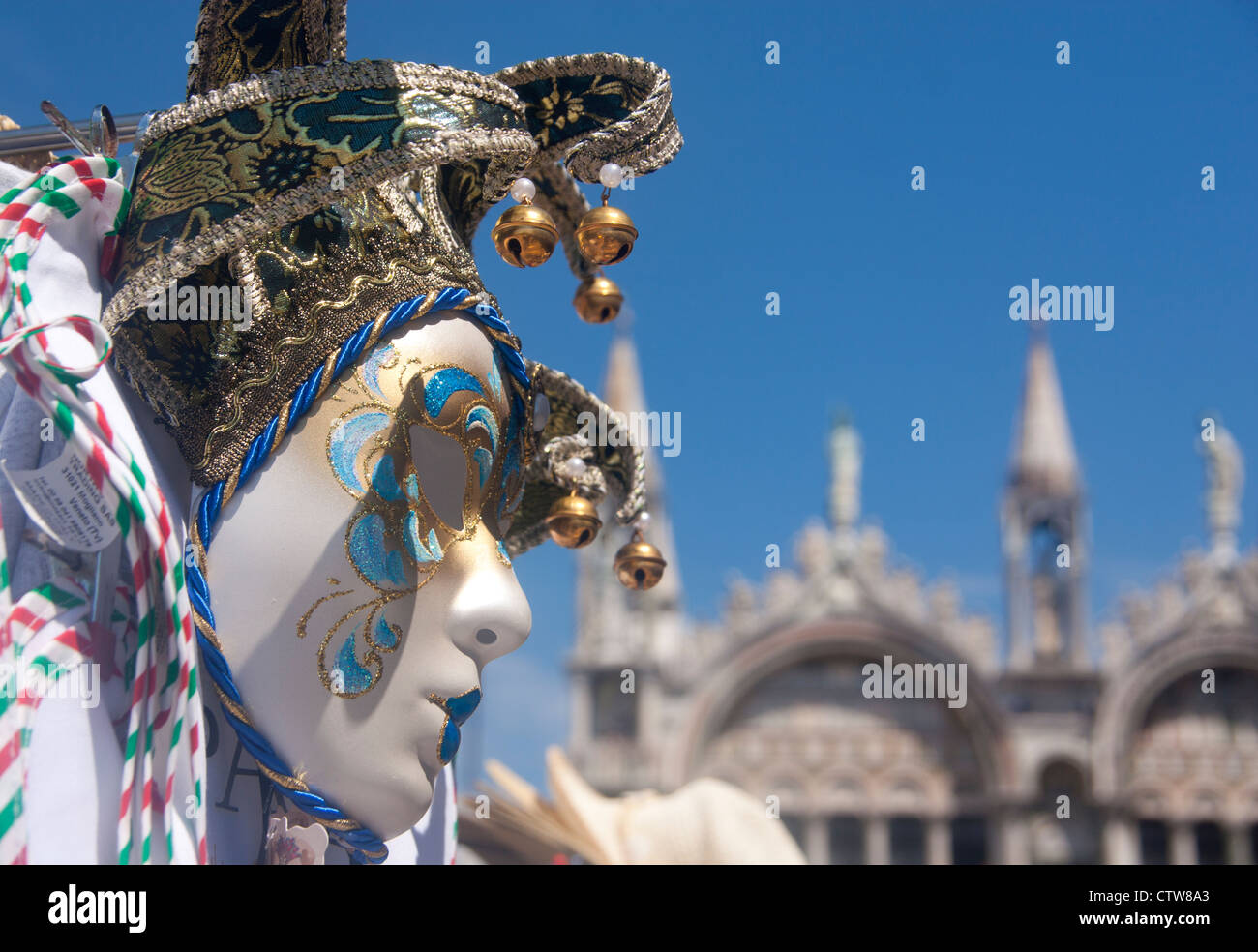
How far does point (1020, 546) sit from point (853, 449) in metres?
2.45

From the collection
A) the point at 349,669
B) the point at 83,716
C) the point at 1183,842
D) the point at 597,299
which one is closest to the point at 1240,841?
the point at 1183,842

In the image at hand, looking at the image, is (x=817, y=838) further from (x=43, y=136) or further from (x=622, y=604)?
(x=43, y=136)

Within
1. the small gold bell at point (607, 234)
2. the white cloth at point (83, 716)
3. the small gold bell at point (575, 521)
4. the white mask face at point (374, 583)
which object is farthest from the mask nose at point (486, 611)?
the small gold bell at point (607, 234)

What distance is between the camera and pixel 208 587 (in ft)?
6.15

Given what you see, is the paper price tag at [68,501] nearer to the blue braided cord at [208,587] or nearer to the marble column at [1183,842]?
the blue braided cord at [208,587]

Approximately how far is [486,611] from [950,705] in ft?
54.3

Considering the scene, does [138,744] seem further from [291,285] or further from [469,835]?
[469,835]

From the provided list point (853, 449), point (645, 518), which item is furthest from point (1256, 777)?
point (645, 518)

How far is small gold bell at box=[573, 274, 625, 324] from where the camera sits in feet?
7.79

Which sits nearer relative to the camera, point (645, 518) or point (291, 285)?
point (291, 285)

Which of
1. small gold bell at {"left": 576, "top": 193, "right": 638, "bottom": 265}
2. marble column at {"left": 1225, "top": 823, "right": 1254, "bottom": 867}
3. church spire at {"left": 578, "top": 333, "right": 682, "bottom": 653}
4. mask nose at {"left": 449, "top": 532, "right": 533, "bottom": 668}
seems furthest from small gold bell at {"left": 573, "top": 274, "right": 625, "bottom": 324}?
marble column at {"left": 1225, "top": 823, "right": 1254, "bottom": 867}

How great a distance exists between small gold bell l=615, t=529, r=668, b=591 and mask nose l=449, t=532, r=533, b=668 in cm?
42
